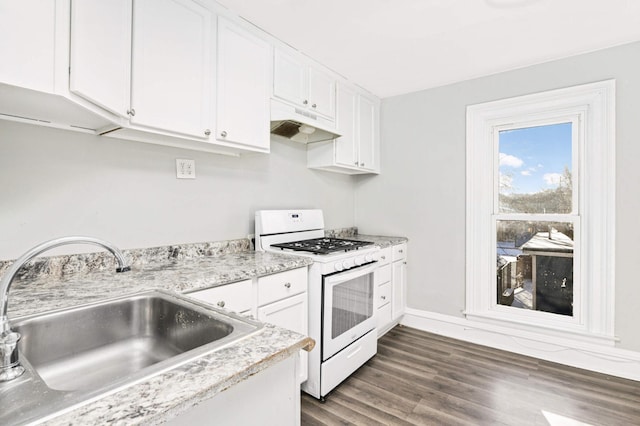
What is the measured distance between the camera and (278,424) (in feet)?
2.50

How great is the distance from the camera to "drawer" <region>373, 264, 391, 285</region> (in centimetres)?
260

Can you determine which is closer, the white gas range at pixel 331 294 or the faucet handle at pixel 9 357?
the faucet handle at pixel 9 357

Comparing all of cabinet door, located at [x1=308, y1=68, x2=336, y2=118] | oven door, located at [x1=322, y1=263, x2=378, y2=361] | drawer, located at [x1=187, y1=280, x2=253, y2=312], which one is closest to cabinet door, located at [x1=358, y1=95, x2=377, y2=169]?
cabinet door, located at [x1=308, y1=68, x2=336, y2=118]

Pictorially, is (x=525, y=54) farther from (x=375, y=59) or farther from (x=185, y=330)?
(x=185, y=330)

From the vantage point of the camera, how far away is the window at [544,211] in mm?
2336

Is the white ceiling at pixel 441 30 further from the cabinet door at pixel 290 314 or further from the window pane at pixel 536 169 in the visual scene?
the cabinet door at pixel 290 314

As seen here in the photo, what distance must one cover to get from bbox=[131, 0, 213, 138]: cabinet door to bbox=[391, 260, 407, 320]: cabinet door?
212 cm

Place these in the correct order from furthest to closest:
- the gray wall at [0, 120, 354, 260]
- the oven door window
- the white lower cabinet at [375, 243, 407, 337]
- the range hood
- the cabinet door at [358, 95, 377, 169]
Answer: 1. the cabinet door at [358, 95, 377, 169]
2. the white lower cabinet at [375, 243, 407, 337]
3. the range hood
4. the oven door window
5. the gray wall at [0, 120, 354, 260]

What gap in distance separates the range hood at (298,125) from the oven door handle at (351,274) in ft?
3.67

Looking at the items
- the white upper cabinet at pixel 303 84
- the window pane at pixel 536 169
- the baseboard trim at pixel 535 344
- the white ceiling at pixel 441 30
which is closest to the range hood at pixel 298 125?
the white upper cabinet at pixel 303 84

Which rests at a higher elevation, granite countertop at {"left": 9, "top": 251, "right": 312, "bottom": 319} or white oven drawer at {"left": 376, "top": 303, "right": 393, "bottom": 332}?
granite countertop at {"left": 9, "top": 251, "right": 312, "bottom": 319}

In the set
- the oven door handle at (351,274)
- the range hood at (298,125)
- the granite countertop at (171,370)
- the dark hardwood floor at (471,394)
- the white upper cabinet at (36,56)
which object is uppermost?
the range hood at (298,125)

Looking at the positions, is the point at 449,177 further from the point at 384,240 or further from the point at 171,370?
the point at 171,370

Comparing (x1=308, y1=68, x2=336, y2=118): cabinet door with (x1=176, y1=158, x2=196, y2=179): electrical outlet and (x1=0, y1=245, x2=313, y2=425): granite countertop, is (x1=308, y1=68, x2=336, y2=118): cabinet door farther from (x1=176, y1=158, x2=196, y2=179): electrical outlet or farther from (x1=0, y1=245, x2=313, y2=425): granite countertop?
(x1=0, y1=245, x2=313, y2=425): granite countertop
